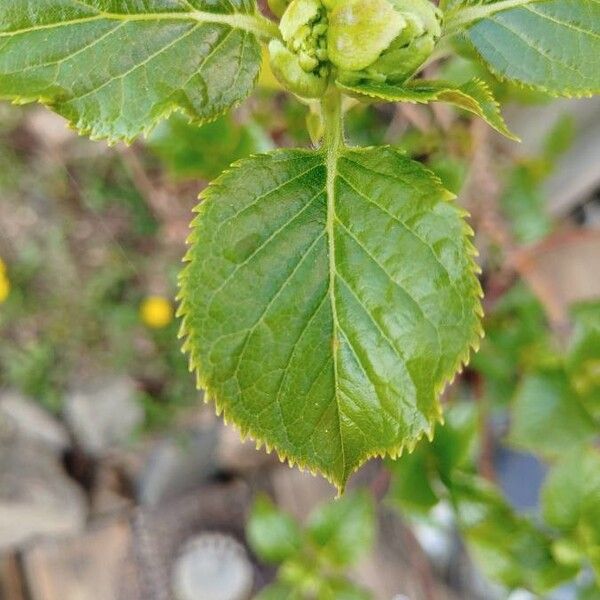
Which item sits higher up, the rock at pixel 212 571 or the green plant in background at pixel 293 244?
the green plant in background at pixel 293 244

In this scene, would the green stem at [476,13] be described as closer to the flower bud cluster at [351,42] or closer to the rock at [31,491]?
the flower bud cluster at [351,42]

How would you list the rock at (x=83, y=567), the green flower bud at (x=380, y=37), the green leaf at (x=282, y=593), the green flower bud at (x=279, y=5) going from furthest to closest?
the rock at (x=83, y=567) < the green leaf at (x=282, y=593) < the green flower bud at (x=279, y=5) < the green flower bud at (x=380, y=37)

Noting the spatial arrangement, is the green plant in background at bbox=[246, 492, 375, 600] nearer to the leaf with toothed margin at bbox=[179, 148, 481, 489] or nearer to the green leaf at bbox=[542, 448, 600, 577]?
the green leaf at bbox=[542, 448, 600, 577]

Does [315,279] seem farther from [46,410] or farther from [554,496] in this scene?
[46,410]

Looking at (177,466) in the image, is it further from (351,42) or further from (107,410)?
(351,42)

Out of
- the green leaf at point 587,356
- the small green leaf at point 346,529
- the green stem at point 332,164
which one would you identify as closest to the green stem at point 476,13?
the green stem at point 332,164

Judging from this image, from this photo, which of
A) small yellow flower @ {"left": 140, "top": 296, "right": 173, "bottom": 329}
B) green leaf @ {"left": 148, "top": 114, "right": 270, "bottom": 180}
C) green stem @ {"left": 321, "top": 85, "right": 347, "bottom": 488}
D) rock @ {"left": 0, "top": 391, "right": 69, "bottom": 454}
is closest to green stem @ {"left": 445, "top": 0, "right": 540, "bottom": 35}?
green stem @ {"left": 321, "top": 85, "right": 347, "bottom": 488}
